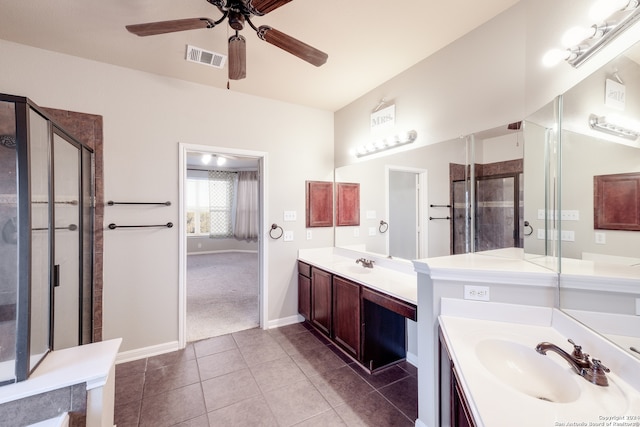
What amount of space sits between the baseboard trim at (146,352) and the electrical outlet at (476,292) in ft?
8.95

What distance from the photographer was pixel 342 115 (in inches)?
136

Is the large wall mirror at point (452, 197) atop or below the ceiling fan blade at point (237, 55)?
below

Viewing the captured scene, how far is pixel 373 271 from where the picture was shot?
271cm

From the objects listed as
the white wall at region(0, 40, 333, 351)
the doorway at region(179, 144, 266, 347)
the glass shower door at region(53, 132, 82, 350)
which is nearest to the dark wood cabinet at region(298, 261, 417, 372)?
the doorway at region(179, 144, 266, 347)

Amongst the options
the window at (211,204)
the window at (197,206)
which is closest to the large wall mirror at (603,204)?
the window at (211,204)

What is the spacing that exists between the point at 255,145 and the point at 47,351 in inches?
93.8

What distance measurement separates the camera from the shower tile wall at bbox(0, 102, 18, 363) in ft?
4.16

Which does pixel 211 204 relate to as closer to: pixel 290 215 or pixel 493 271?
pixel 290 215

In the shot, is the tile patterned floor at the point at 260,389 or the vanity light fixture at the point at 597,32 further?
the tile patterned floor at the point at 260,389

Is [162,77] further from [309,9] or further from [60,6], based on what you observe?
[309,9]

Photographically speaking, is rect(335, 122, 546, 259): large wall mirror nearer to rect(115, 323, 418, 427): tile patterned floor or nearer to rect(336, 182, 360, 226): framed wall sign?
rect(336, 182, 360, 226): framed wall sign

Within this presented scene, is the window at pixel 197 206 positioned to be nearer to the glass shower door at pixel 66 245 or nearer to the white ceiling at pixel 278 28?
the white ceiling at pixel 278 28

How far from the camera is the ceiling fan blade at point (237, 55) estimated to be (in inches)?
63.7

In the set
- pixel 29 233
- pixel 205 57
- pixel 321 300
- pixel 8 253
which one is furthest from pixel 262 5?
pixel 321 300
